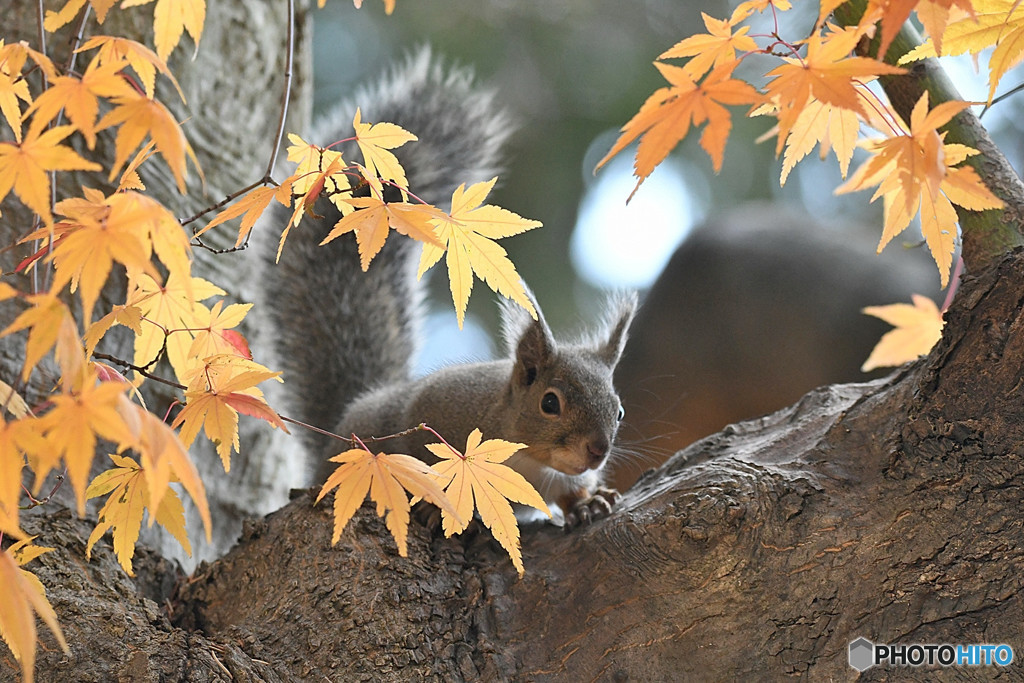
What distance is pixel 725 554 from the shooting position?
104cm

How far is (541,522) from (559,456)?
0.77 ft

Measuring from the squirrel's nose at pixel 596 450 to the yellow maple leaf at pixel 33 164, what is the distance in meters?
1.02

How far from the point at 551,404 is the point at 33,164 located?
1.06 m

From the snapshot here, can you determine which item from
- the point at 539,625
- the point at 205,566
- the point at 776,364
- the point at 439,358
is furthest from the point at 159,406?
the point at 776,364

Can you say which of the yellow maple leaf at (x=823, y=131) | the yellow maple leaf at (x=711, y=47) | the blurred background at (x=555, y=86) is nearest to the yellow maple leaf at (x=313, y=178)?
the yellow maple leaf at (x=711, y=47)

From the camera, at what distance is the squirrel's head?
155 cm

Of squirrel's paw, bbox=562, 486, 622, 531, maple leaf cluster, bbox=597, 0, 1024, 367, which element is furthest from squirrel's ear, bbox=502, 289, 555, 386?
maple leaf cluster, bbox=597, 0, 1024, 367

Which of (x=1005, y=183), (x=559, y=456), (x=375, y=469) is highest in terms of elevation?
(x=1005, y=183)

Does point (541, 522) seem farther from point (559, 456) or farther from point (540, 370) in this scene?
point (540, 370)

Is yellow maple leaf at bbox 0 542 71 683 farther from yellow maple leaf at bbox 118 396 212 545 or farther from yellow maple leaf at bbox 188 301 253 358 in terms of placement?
yellow maple leaf at bbox 188 301 253 358

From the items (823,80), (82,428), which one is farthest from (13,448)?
(823,80)

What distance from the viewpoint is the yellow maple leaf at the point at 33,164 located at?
653 mm

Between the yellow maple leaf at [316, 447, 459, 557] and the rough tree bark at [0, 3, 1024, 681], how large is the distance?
27 centimetres

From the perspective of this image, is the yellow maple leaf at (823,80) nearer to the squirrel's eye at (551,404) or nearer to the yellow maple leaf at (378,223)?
the yellow maple leaf at (378,223)
